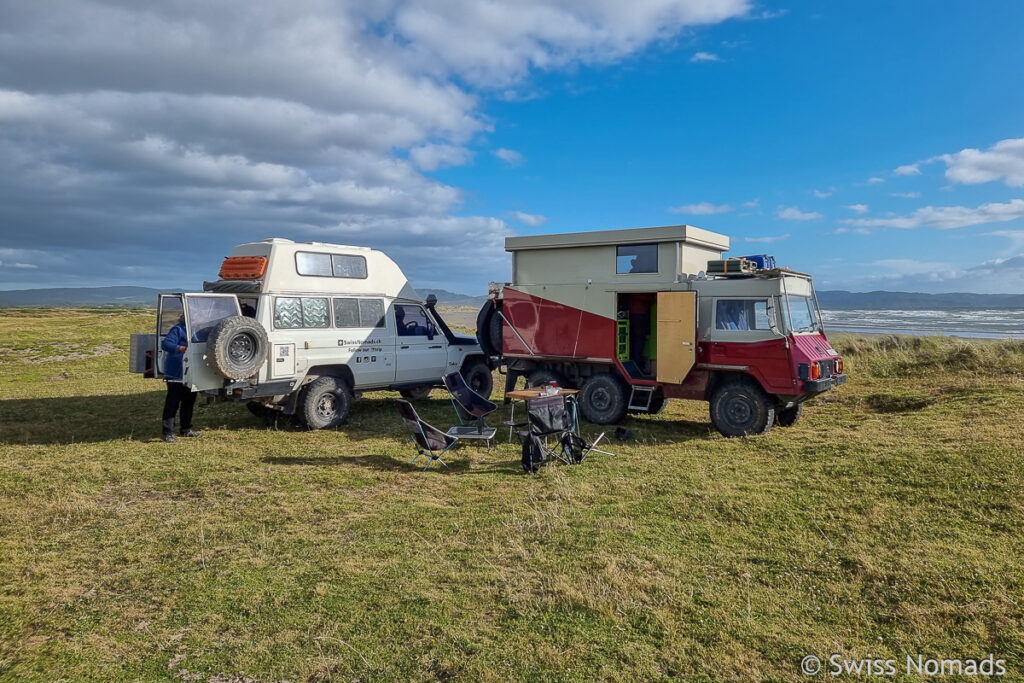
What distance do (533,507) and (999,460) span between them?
5072mm

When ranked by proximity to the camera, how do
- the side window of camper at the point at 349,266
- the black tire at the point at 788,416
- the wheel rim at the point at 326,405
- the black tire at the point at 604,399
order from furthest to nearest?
the black tire at the point at 604,399
the side window of camper at the point at 349,266
the black tire at the point at 788,416
the wheel rim at the point at 326,405

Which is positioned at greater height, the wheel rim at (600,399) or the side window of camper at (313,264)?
the side window of camper at (313,264)

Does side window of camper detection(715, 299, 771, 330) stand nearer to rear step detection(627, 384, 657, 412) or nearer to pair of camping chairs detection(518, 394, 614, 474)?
rear step detection(627, 384, 657, 412)

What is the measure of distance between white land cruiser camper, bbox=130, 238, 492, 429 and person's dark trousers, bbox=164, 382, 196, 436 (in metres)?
0.30

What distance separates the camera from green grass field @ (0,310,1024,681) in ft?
12.5

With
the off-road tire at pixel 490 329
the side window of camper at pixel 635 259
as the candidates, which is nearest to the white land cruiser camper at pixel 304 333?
the off-road tire at pixel 490 329

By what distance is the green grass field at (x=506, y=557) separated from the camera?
380 cm

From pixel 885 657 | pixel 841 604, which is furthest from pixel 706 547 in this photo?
pixel 885 657

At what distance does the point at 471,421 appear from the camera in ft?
36.4

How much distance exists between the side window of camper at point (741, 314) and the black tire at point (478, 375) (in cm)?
504

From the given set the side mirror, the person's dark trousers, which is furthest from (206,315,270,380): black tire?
the side mirror

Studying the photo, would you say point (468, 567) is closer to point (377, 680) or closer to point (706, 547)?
point (377, 680)

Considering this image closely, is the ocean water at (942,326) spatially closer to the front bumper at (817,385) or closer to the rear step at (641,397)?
the rear step at (641,397)

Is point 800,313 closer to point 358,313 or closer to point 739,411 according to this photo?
point 739,411
